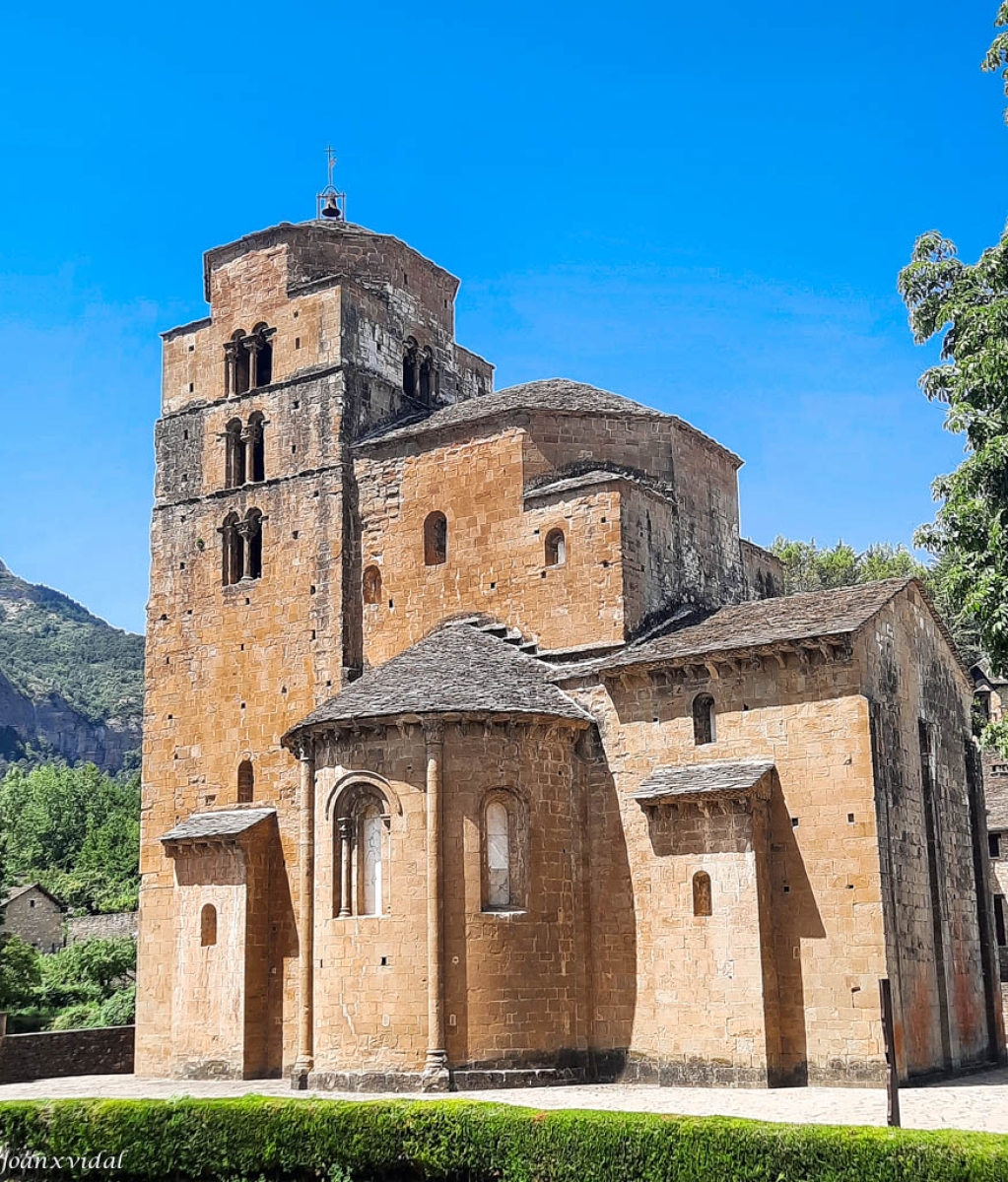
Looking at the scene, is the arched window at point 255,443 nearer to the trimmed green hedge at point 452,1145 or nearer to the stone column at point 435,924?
the stone column at point 435,924

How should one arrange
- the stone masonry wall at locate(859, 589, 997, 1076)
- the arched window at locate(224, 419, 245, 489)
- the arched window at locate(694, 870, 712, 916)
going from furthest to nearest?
the arched window at locate(224, 419, 245, 489) < the arched window at locate(694, 870, 712, 916) < the stone masonry wall at locate(859, 589, 997, 1076)

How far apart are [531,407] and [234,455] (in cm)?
834

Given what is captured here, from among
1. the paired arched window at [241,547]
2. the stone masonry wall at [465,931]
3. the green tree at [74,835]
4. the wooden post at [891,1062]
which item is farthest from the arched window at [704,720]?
the green tree at [74,835]

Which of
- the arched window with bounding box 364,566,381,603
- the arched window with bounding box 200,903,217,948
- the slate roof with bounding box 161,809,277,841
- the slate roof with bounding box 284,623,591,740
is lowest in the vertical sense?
the arched window with bounding box 200,903,217,948

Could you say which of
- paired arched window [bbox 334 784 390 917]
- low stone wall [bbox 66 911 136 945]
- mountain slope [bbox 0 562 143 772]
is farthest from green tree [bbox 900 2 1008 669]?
mountain slope [bbox 0 562 143 772]

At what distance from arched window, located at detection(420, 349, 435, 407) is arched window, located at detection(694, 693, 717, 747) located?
525 inches

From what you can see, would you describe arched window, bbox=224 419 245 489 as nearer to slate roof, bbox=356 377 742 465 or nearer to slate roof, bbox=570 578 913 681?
slate roof, bbox=356 377 742 465

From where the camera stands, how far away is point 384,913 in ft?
80.6

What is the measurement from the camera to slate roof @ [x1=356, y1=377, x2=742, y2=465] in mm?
30142

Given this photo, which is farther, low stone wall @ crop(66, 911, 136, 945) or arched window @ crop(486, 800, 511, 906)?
low stone wall @ crop(66, 911, 136, 945)

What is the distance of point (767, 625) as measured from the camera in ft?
83.0

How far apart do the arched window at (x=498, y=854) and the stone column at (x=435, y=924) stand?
106 centimetres

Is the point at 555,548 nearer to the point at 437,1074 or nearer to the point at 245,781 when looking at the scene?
the point at 245,781

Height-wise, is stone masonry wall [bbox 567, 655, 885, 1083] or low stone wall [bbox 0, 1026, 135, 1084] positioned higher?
stone masonry wall [bbox 567, 655, 885, 1083]
